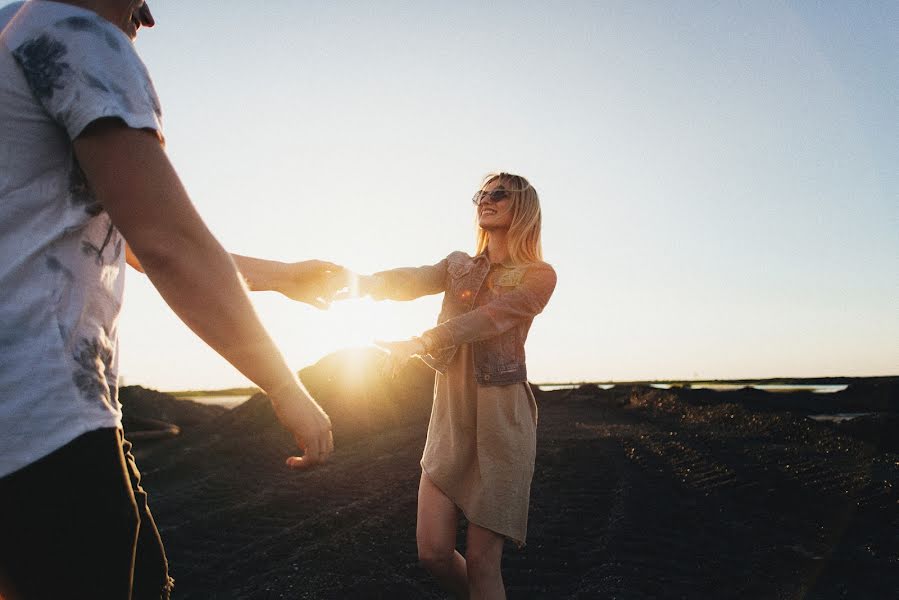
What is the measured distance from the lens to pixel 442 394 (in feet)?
9.07

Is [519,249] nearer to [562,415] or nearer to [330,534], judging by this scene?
[330,534]

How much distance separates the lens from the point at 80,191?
0.93 metres

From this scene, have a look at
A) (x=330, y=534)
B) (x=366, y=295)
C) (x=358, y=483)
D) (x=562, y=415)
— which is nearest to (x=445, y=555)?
(x=366, y=295)

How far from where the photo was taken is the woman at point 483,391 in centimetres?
243

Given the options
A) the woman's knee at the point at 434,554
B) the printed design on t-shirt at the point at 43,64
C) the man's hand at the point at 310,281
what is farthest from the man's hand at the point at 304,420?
the woman's knee at the point at 434,554

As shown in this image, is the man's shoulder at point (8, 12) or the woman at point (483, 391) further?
the woman at point (483, 391)

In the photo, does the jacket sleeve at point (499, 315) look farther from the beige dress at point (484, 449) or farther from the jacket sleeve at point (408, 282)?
the jacket sleeve at point (408, 282)

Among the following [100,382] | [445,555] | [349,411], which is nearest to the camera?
[100,382]

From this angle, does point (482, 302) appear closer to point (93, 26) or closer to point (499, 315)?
point (499, 315)

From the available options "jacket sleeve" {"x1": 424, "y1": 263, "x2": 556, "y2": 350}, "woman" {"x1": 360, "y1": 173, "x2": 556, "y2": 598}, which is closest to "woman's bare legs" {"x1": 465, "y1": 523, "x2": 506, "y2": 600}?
"woman" {"x1": 360, "y1": 173, "x2": 556, "y2": 598}

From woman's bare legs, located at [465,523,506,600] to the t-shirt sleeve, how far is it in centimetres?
211

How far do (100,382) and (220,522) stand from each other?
511cm

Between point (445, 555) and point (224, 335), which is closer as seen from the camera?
point (224, 335)

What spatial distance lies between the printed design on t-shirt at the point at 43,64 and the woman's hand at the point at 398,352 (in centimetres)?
171
